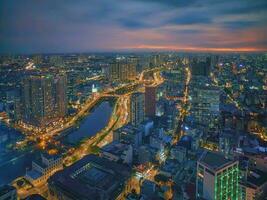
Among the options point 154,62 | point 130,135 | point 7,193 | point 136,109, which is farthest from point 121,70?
point 7,193

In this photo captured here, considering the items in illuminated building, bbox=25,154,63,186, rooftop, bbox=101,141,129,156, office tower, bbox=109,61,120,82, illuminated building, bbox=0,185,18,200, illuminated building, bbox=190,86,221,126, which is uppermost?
office tower, bbox=109,61,120,82

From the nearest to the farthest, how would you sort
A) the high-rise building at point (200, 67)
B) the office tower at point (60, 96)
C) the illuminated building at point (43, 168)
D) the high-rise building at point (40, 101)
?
the illuminated building at point (43, 168), the high-rise building at point (40, 101), the office tower at point (60, 96), the high-rise building at point (200, 67)

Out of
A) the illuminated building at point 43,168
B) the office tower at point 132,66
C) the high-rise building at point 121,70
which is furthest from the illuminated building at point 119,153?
the office tower at point 132,66

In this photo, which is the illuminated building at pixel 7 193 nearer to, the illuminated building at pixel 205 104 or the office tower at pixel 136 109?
the office tower at pixel 136 109

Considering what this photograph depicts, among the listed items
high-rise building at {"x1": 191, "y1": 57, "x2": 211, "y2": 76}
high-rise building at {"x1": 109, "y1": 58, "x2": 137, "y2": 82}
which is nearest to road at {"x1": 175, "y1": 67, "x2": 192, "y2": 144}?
high-rise building at {"x1": 191, "y1": 57, "x2": 211, "y2": 76}

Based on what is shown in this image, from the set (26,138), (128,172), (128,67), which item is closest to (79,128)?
(26,138)

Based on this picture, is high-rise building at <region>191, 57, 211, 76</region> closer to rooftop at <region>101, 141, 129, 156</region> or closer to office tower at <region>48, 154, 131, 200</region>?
rooftop at <region>101, 141, 129, 156</region>

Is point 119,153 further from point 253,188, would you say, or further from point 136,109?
point 253,188
